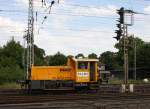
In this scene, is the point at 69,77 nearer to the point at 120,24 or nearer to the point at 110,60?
the point at 120,24

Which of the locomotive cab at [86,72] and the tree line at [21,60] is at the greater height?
the tree line at [21,60]

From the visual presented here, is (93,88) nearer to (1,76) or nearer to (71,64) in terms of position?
(71,64)

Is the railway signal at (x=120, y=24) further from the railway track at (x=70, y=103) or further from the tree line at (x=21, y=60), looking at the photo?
the railway track at (x=70, y=103)

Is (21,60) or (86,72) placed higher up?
(21,60)

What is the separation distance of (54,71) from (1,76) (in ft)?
83.1

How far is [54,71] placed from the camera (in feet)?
137

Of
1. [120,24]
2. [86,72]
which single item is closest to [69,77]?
[86,72]

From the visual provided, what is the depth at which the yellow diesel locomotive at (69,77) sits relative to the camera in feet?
132

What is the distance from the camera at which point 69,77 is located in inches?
1626

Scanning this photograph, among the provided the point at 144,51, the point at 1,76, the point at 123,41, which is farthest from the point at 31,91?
the point at 144,51

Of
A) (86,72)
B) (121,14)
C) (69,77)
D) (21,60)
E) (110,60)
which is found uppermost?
(110,60)

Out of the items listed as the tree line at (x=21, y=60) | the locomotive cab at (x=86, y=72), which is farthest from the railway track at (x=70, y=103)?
the tree line at (x=21, y=60)

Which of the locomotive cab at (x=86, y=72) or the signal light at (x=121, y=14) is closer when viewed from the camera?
the locomotive cab at (x=86, y=72)

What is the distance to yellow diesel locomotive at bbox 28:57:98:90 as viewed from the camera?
4038 centimetres
